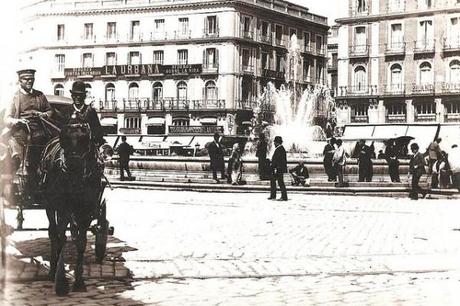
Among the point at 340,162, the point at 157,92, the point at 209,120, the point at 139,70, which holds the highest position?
the point at 139,70

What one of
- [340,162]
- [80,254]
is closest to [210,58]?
[340,162]

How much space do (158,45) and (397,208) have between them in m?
40.2

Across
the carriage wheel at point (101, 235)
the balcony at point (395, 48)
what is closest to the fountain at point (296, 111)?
the balcony at point (395, 48)

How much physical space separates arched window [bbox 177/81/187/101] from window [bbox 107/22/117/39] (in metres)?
6.33

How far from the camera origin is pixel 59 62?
1874 inches

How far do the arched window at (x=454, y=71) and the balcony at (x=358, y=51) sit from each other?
7.58 meters

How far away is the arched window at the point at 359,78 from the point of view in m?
46.2

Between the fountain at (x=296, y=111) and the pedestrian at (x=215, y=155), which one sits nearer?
the pedestrian at (x=215, y=155)

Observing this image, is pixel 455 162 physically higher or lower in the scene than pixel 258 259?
higher

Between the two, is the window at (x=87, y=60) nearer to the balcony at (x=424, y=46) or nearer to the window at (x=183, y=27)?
the window at (x=183, y=27)

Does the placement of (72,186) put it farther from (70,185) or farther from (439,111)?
(439,111)

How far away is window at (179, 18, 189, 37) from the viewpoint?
174ft

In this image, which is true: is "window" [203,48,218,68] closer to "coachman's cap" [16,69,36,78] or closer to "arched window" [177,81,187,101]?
"arched window" [177,81,187,101]

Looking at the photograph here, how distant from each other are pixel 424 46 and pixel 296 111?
39.8 feet
